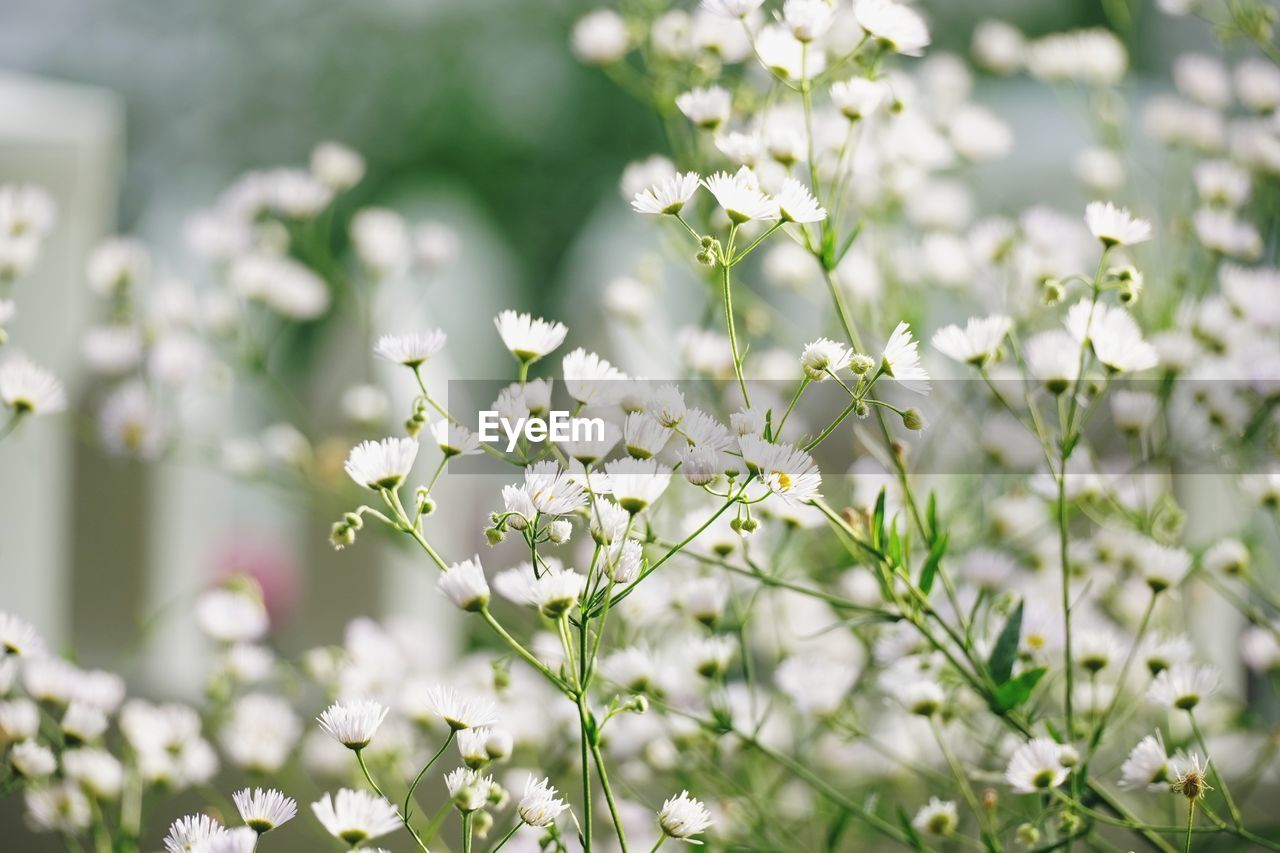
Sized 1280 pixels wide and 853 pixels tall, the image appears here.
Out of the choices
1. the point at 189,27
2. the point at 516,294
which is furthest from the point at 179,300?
the point at 189,27

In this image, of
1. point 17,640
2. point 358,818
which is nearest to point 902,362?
point 358,818

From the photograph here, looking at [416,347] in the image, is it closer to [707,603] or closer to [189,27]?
[707,603]

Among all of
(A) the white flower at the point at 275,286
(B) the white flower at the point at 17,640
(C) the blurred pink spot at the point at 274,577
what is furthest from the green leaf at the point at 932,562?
(C) the blurred pink spot at the point at 274,577

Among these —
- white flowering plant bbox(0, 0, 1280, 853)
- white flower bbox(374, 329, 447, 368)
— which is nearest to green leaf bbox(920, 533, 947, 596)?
white flowering plant bbox(0, 0, 1280, 853)

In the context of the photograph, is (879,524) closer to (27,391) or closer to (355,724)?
(355,724)

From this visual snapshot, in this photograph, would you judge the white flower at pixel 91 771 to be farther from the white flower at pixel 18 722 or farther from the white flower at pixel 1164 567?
the white flower at pixel 1164 567
